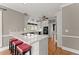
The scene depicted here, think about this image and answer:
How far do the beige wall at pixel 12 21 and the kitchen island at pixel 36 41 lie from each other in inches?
4.7

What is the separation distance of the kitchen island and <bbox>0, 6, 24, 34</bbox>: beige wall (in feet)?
0.39

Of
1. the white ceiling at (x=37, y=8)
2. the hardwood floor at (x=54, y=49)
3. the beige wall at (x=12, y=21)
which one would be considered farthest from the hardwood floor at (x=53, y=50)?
the white ceiling at (x=37, y=8)

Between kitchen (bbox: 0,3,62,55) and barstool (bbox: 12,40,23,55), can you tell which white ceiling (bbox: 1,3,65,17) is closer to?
kitchen (bbox: 0,3,62,55)

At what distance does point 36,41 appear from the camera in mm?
1969

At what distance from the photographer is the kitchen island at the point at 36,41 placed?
75.1 inches

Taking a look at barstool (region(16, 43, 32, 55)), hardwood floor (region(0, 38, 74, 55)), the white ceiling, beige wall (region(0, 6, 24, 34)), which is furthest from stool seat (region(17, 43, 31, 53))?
the white ceiling

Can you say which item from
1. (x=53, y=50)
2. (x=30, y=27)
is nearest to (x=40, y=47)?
(x=53, y=50)

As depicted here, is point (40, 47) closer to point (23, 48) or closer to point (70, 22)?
point (23, 48)

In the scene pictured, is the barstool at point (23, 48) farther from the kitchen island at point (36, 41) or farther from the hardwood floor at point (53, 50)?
the hardwood floor at point (53, 50)

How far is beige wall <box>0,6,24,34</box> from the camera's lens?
1.82 m

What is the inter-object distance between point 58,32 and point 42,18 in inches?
16.3

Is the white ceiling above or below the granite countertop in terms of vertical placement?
above
